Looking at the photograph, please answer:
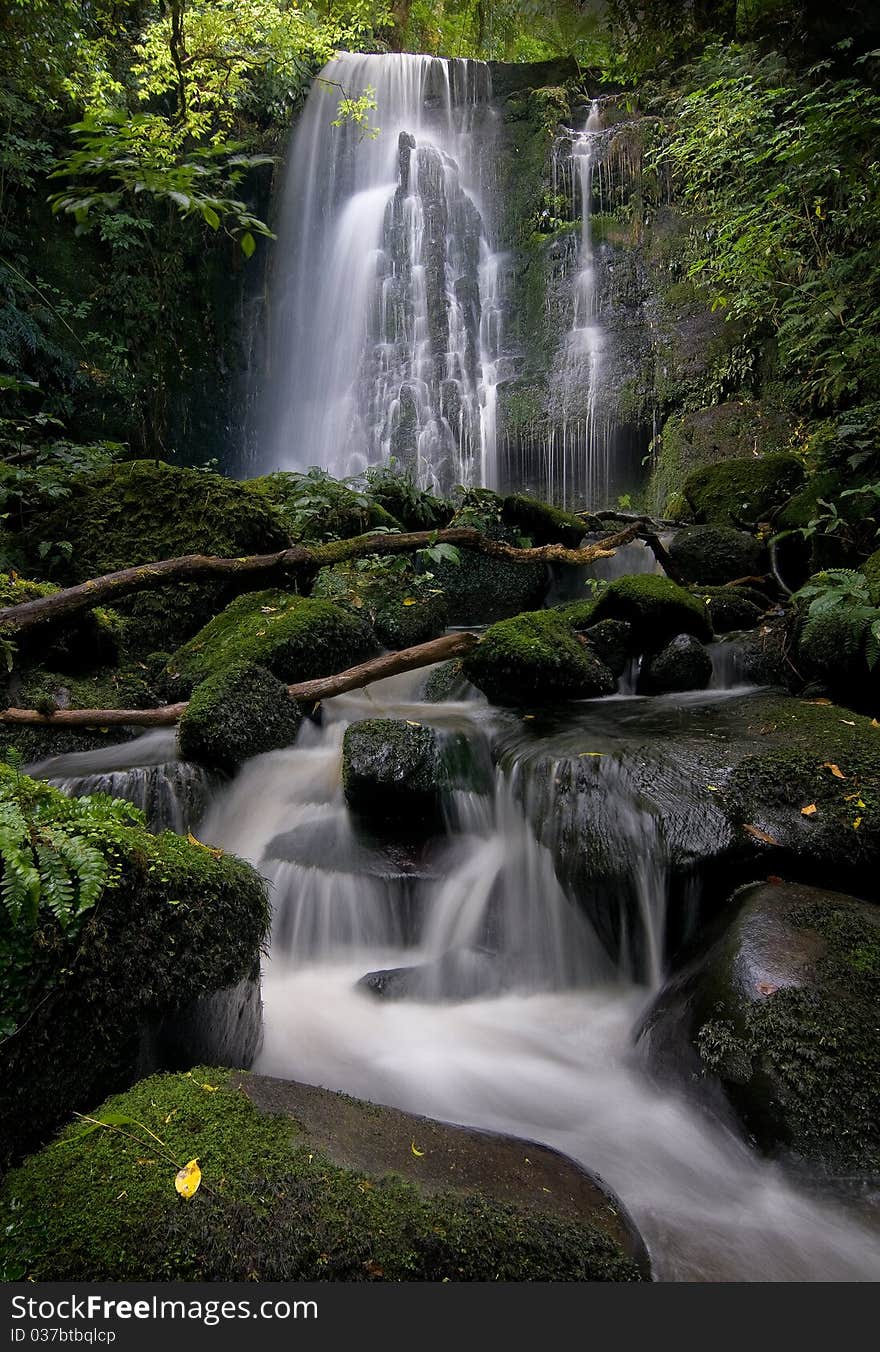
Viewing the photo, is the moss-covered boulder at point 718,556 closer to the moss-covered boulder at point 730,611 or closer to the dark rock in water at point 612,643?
the moss-covered boulder at point 730,611

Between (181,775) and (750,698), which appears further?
(750,698)

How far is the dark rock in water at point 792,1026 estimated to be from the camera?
97.1 inches

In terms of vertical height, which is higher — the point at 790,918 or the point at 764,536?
the point at 764,536

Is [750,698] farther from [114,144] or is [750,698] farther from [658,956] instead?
[114,144]

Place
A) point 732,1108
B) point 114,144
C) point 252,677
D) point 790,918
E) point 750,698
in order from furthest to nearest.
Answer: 1. point 750,698
2. point 252,677
3. point 790,918
4. point 114,144
5. point 732,1108

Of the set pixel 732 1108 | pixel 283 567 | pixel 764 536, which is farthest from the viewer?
pixel 764 536

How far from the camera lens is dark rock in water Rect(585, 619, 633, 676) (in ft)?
21.2

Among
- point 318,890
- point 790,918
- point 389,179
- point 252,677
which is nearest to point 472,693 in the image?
point 252,677

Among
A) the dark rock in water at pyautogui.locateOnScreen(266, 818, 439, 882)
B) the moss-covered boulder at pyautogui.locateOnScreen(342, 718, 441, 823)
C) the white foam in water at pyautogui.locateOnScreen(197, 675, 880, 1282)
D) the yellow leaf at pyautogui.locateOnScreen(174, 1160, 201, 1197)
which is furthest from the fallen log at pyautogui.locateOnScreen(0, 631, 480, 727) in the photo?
the yellow leaf at pyautogui.locateOnScreen(174, 1160, 201, 1197)

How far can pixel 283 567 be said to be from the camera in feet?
22.0

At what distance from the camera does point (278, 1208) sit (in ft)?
5.32

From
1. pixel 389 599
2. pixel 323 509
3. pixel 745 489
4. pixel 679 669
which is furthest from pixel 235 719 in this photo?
pixel 745 489

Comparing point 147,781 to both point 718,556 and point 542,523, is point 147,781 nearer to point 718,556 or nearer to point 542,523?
point 542,523

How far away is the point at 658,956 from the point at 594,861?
0.56m
